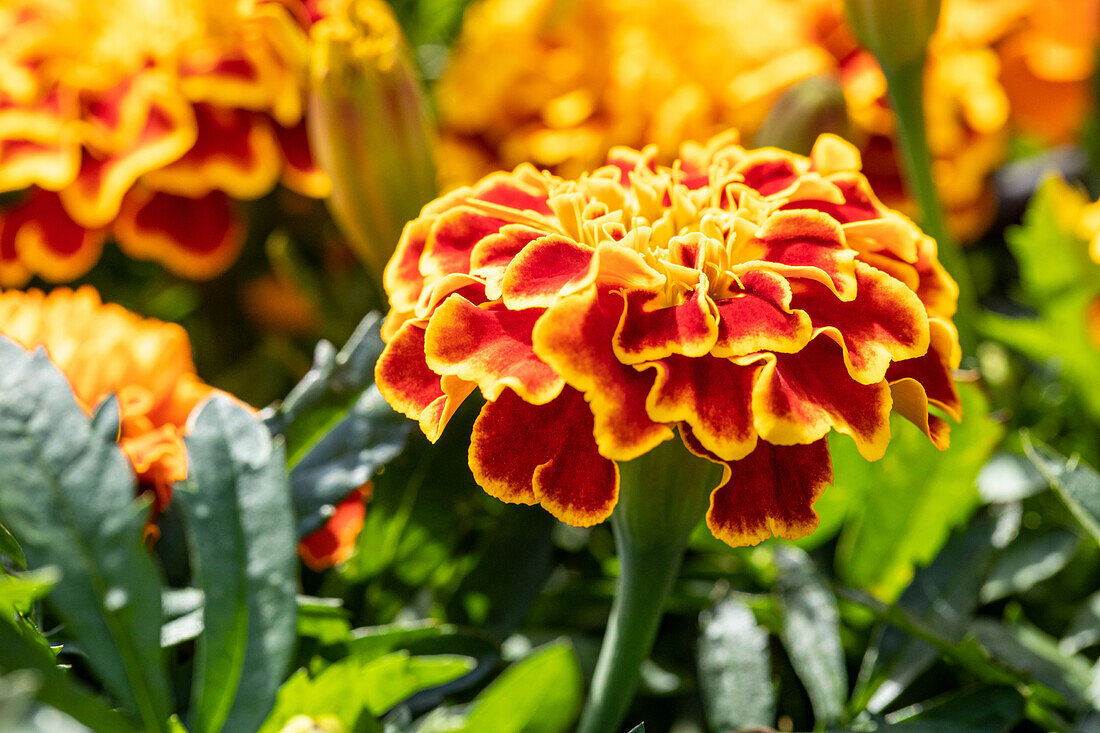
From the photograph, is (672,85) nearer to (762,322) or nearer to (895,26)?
(895,26)

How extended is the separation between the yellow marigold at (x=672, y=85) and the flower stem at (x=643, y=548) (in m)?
0.34

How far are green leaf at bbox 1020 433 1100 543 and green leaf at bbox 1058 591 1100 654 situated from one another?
0.35ft

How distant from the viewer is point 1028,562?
47 centimetres

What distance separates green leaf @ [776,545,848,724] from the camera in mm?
400

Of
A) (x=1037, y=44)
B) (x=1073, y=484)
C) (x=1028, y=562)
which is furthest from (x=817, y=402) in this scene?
(x=1037, y=44)

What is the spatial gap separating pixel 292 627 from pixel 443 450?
15cm

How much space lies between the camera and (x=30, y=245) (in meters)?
0.56

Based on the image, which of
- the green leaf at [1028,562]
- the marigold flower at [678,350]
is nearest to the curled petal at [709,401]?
the marigold flower at [678,350]

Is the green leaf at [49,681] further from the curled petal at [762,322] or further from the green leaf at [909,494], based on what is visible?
the green leaf at [909,494]

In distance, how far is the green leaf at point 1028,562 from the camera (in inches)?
18.3

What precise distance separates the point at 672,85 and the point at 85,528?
484 mm

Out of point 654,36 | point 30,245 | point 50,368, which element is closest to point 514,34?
point 654,36

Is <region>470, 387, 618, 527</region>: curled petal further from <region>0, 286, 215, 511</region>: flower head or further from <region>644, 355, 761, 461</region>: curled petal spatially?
<region>0, 286, 215, 511</region>: flower head

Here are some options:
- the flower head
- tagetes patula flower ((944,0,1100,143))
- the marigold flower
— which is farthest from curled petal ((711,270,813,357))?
tagetes patula flower ((944,0,1100,143))
